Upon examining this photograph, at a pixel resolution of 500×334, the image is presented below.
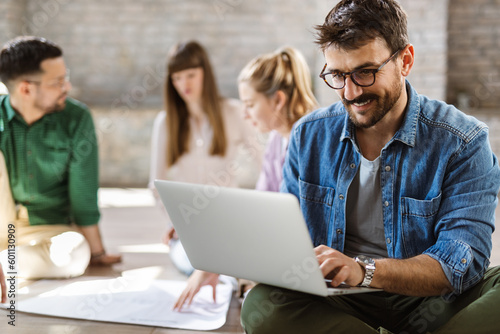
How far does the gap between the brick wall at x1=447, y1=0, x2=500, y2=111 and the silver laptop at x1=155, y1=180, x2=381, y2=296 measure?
4.49 metres

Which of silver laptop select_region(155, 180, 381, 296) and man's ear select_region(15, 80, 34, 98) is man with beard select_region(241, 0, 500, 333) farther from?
man's ear select_region(15, 80, 34, 98)

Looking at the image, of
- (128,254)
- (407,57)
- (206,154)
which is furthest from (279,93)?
(128,254)

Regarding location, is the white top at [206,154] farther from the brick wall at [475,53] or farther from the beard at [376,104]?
the brick wall at [475,53]

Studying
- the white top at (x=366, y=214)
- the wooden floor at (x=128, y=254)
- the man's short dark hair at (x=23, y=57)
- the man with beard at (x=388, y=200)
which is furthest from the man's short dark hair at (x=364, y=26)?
the man's short dark hair at (x=23, y=57)

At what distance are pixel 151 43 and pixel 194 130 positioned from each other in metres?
3.14

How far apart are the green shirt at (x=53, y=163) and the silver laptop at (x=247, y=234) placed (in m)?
1.24

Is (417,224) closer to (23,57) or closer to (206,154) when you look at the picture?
(206,154)

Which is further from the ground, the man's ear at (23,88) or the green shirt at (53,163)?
the man's ear at (23,88)

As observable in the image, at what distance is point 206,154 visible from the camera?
106 inches

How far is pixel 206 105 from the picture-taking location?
106 inches

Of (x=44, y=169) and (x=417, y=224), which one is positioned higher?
(x=417, y=224)

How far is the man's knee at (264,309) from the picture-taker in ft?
4.61

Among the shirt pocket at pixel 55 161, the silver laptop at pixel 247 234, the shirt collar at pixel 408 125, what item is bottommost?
the shirt pocket at pixel 55 161

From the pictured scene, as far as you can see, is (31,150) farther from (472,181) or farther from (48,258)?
(472,181)
